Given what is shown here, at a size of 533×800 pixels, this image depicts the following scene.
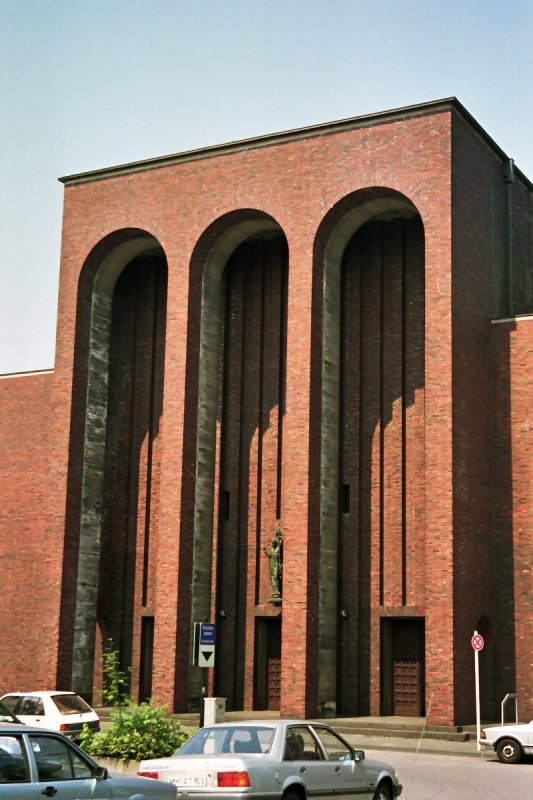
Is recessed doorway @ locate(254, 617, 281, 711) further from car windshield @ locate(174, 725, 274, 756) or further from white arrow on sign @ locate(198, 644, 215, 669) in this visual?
car windshield @ locate(174, 725, 274, 756)

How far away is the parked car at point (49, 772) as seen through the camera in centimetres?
898

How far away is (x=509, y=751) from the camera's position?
1959cm

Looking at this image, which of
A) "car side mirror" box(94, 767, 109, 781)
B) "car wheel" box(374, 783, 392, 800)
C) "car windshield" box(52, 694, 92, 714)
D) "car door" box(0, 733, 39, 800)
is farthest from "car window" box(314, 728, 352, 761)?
"car windshield" box(52, 694, 92, 714)

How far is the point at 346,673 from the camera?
27.3 metres

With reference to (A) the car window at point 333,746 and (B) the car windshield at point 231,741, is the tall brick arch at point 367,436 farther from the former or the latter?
(B) the car windshield at point 231,741

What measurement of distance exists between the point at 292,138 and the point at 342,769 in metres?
19.5

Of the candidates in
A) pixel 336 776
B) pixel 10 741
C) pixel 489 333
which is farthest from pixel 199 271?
pixel 10 741

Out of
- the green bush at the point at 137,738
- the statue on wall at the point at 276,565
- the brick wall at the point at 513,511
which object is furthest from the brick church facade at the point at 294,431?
the green bush at the point at 137,738

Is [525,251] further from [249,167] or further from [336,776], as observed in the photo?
[336,776]

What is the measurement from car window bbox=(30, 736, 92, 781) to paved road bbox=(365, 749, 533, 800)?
6718mm

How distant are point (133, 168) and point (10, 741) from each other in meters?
23.8

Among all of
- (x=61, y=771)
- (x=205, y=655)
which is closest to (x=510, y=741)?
(x=205, y=655)

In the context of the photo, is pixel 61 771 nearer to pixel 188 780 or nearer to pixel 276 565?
pixel 188 780

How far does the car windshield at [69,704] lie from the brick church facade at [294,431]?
272 inches
